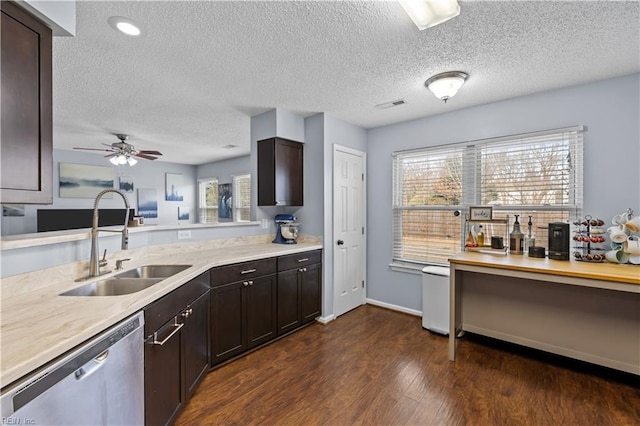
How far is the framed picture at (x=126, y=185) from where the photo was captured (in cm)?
611

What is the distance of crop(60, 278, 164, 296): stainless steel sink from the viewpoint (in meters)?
1.68

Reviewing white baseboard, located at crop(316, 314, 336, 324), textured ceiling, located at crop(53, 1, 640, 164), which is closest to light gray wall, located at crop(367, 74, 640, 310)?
textured ceiling, located at crop(53, 1, 640, 164)

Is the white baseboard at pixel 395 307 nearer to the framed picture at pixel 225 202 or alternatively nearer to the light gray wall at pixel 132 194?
the framed picture at pixel 225 202

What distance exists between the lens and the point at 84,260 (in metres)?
1.82

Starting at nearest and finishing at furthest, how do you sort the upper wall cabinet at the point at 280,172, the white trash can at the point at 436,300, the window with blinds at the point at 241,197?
the white trash can at the point at 436,300, the upper wall cabinet at the point at 280,172, the window with blinds at the point at 241,197

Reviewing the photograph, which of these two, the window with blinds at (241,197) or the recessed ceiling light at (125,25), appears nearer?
the recessed ceiling light at (125,25)

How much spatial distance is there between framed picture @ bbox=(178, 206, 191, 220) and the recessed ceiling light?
589cm

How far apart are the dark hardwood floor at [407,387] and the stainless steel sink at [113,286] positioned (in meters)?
0.89

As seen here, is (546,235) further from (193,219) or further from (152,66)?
(193,219)

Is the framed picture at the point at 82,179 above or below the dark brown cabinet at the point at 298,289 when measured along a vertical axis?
above

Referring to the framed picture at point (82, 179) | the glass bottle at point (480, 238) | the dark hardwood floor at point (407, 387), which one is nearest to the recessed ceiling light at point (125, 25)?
the dark hardwood floor at point (407, 387)

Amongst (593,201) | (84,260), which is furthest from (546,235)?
(84,260)

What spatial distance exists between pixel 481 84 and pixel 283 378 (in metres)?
3.09

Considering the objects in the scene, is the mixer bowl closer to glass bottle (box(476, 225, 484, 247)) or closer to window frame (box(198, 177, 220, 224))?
glass bottle (box(476, 225, 484, 247))
